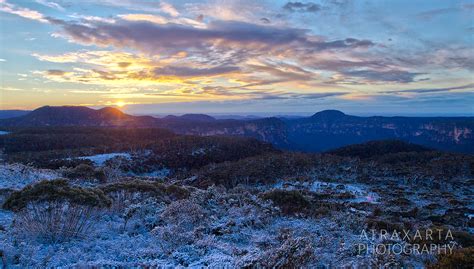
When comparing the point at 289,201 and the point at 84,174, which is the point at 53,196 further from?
the point at 84,174

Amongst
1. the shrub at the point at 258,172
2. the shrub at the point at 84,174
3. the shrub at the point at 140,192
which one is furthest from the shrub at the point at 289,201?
the shrub at the point at 258,172

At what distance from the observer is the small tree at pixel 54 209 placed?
7410 millimetres

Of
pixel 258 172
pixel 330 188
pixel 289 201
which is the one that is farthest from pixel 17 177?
pixel 258 172

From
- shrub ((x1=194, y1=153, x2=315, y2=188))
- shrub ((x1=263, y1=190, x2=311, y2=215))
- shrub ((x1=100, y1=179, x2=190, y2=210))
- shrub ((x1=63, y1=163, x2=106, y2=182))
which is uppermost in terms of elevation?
shrub ((x1=100, y1=179, x2=190, y2=210))

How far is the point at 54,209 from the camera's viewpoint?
8070 millimetres

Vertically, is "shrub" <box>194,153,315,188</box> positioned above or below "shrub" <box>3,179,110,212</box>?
below

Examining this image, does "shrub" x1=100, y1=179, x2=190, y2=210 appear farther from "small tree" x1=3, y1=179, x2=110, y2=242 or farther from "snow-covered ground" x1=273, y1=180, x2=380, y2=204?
"snow-covered ground" x1=273, y1=180, x2=380, y2=204

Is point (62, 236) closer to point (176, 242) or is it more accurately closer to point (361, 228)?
point (176, 242)

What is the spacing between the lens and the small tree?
7.41 m

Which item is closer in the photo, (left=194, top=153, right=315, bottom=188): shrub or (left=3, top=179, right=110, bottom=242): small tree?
(left=3, top=179, right=110, bottom=242): small tree

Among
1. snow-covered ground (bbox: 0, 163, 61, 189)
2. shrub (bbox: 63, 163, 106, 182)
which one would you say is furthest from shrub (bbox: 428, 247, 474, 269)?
shrub (bbox: 63, 163, 106, 182)

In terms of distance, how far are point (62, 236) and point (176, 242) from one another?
2.59 meters

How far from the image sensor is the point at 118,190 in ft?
43.4

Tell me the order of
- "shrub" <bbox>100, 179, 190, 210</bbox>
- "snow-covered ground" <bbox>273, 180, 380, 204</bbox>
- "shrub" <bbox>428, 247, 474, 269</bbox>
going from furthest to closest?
"snow-covered ground" <bbox>273, 180, 380, 204</bbox> → "shrub" <bbox>100, 179, 190, 210</bbox> → "shrub" <bbox>428, 247, 474, 269</bbox>
